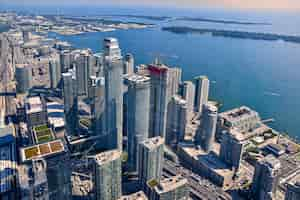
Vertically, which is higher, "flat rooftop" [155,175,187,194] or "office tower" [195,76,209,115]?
"office tower" [195,76,209,115]

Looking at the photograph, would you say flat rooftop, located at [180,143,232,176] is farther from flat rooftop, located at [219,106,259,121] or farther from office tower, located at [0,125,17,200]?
office tower, located at [0,125,17,200]

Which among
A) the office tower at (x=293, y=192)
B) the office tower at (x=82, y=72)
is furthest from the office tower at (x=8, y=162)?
the office tower at (x=293, y=192)

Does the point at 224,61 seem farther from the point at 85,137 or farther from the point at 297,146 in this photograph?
the point at 85,137

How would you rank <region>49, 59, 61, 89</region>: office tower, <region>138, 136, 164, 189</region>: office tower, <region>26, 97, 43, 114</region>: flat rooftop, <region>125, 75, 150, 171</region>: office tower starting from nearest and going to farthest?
<region>138, 136, 164, 189</region>: office tower
<region>125, 75, 150, 171</region>: office tower
<region>26, 97, 43, 114</region>: flat rooftop
<region>49, 59, 61, 89</region>: office tower

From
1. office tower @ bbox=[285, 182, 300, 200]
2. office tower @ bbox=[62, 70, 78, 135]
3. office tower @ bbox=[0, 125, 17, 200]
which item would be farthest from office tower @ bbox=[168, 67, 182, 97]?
office tower @ bbox=[0, 125, 17, 200]

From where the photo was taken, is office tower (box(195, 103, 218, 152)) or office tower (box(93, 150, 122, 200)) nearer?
office tower (box(93, 150, 122, 200))
